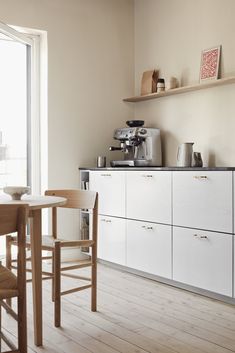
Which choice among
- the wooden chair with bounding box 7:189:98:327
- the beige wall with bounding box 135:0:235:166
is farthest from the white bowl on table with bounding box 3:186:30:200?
the beige wall with bounding box 135:0:235:166

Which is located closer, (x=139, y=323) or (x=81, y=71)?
(x=139, y=323)

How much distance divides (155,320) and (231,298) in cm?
60

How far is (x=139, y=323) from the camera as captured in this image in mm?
2688

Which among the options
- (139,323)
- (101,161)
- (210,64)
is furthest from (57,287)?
(210,64)

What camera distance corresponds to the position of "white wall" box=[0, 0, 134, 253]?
4.26 metres

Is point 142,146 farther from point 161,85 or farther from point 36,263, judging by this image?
point 36,263

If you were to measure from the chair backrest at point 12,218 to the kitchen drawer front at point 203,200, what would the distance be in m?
1.58

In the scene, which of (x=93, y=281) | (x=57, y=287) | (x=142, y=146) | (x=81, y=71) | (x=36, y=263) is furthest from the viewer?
(x=81, y=71)

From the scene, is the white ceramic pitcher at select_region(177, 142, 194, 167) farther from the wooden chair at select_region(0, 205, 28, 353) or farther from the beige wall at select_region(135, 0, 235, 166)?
the wooden chair at select_region(0, 205, 28, 353)

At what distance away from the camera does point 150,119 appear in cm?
459

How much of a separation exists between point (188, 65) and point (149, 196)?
1310 mm

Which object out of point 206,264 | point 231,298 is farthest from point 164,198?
point 231,298

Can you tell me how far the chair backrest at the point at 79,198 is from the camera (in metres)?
3.01

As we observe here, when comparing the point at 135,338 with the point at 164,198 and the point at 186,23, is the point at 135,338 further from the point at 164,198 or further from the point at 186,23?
the point at 186,23
